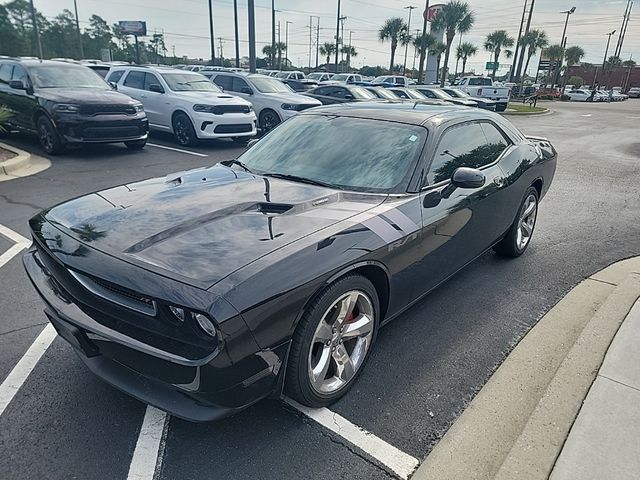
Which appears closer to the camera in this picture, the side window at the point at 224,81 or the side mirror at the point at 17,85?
the side mirror at the point at 17,85

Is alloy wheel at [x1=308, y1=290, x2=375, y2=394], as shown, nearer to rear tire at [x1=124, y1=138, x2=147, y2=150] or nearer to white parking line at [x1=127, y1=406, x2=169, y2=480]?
white parking line at [x1=127, y1=406, x2=169, y2=480]

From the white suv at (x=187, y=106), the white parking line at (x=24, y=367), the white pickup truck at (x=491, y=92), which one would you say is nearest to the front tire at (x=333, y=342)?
the white parking line at (x=24, y=367)

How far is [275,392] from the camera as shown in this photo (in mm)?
2307

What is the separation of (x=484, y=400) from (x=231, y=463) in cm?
147

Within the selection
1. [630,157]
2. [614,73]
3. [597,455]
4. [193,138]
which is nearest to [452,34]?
[630,157]

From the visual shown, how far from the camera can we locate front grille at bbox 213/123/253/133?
10.8 metres

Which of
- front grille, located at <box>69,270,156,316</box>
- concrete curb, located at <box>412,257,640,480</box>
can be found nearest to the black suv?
front grille, located at <box>69,270,156,316</box>

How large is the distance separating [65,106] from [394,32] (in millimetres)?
63057

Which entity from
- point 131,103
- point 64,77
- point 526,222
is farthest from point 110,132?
point 526,222

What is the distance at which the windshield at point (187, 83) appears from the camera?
37.4ft

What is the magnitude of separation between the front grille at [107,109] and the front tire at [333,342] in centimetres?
793

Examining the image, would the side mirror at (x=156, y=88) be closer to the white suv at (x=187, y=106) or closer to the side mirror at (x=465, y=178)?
the white suv at (x=187, y=106)

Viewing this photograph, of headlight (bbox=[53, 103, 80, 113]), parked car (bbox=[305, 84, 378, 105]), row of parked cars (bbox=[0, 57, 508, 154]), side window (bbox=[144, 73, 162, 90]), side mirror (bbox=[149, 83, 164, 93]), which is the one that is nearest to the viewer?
headlight (bbox=[53, 103, 80, 113])

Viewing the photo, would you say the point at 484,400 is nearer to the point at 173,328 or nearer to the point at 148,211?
the point at 173,328
